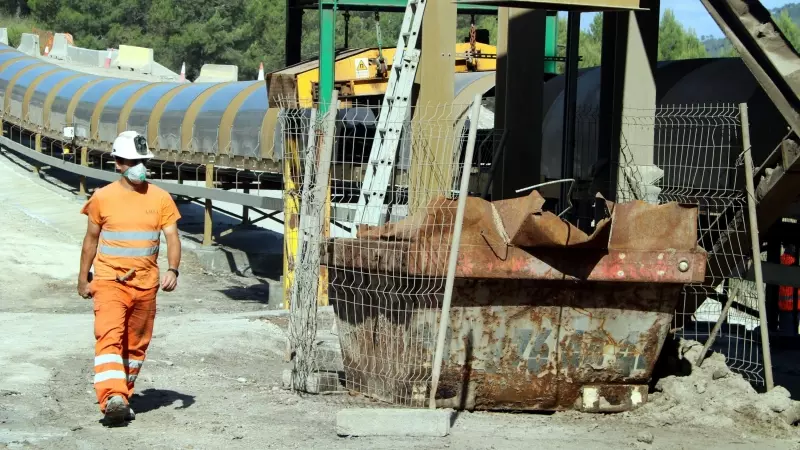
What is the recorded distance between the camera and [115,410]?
23.9 ft

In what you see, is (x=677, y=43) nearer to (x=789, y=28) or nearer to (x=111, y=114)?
(x=789, y=28)

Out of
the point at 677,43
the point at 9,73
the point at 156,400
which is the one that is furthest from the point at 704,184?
the point at 677,43

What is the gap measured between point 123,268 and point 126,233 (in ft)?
0.78

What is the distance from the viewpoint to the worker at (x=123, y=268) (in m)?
7.37

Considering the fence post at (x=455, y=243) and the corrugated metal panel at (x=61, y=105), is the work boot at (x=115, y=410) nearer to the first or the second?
the fence post at (x=455, y=243)

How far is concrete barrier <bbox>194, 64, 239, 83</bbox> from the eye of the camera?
44656 mm

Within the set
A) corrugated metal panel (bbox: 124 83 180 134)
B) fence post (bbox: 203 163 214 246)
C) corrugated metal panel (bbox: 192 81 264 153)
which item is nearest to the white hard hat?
corrugated metal panel (bbox: 192 81 264 153)

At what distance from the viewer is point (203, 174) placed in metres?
28.2

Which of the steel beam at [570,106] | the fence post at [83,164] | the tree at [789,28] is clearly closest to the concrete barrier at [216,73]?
the fence post at [83,164]

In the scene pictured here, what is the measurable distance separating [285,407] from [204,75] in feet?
123

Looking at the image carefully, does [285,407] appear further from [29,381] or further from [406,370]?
[29,381]

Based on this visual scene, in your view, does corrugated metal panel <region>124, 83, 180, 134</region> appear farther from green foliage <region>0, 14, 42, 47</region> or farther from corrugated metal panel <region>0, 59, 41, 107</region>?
green foliage <region>0, 14, 42, 47</region>

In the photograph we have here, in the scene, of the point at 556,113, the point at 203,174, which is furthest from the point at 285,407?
the point at 203,174

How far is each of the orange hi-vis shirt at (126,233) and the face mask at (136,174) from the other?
77mm
